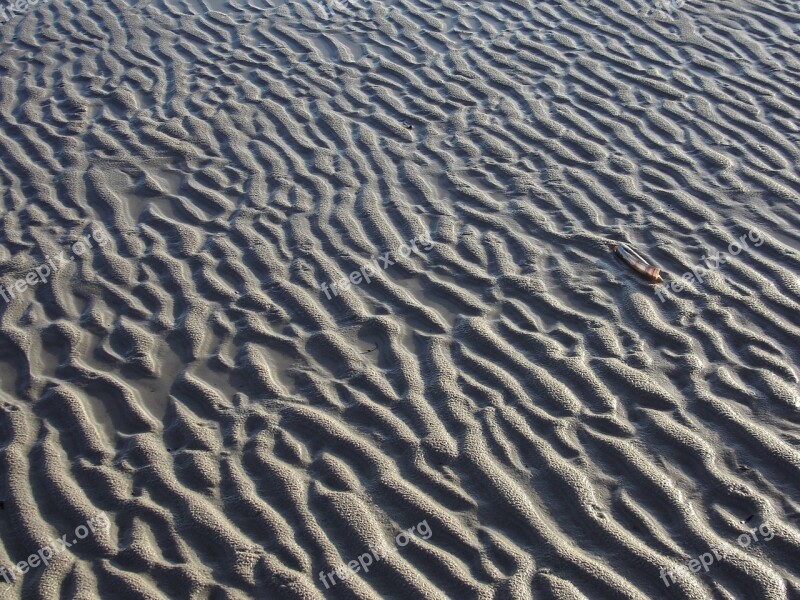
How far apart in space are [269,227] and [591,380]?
2472 millimetres

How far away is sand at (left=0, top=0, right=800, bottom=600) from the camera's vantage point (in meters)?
3.83

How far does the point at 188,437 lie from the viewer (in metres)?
4.35

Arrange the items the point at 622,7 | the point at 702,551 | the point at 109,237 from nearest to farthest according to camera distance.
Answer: the point at 702,551
the point at 109,237
the point at 622,7

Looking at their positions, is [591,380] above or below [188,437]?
above

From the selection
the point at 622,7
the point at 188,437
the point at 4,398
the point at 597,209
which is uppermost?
the point at 622,7

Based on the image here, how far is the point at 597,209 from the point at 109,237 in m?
3.29

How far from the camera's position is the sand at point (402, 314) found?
383 centimetres

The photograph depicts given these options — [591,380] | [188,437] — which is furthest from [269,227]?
[591,380]

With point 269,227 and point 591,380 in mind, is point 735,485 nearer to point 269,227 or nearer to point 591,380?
point 591,380

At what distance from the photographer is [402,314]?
17.2 ft

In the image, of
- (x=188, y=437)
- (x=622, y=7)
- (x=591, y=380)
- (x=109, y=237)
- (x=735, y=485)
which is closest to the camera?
(x=735, y=485)

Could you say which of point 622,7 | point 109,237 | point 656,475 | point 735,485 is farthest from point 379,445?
point 622,7

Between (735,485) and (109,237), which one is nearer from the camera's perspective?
(735,485)

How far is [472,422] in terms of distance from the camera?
4418 mm
